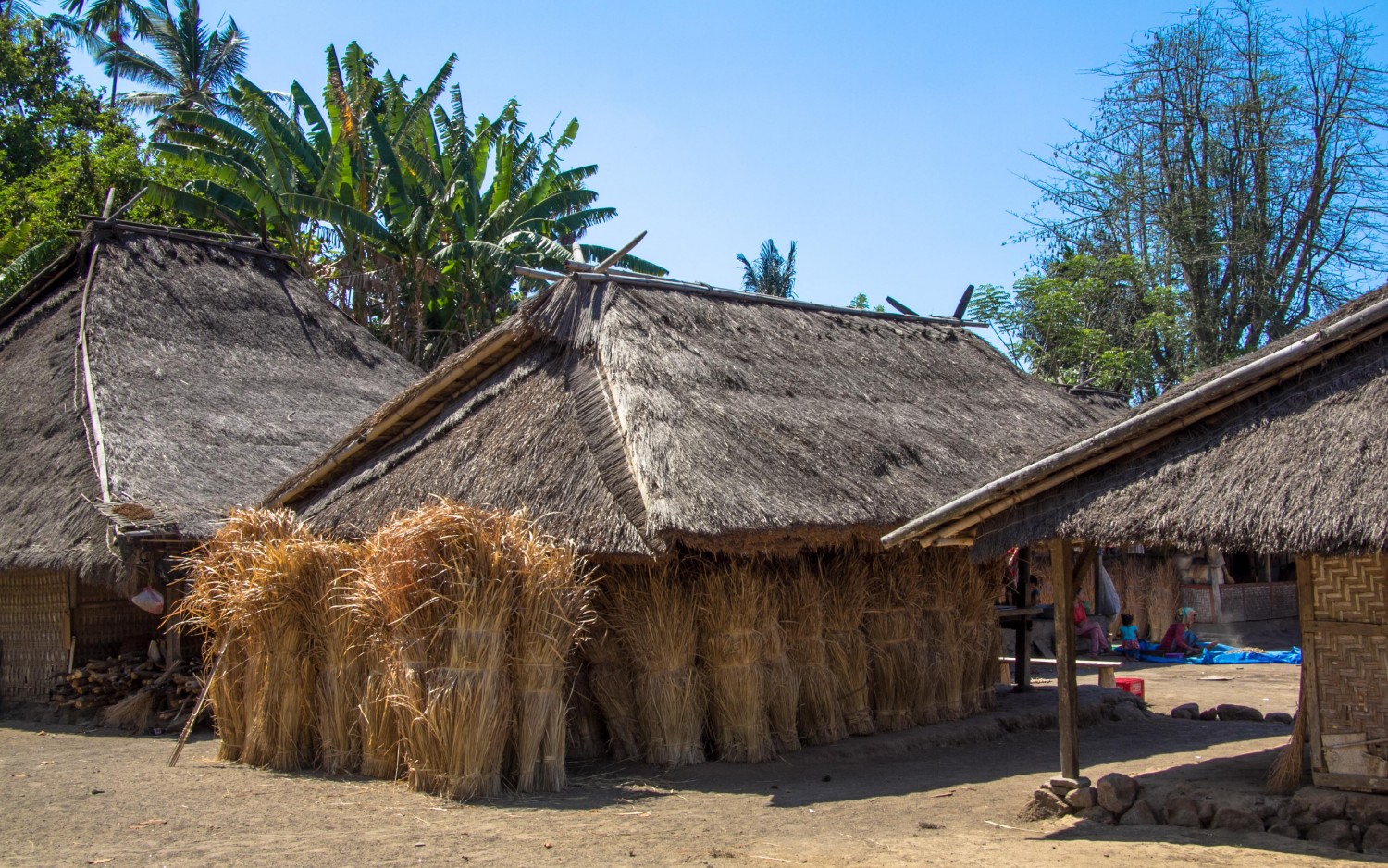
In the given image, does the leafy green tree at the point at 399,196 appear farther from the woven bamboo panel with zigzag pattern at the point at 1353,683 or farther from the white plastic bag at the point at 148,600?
the woven bamboo panel with zigzag pattern at the point at 1353,683

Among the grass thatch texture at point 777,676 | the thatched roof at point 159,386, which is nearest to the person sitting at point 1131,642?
the grass thatch texture at point 777,676

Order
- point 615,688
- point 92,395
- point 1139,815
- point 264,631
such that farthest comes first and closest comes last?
1. point 92,395
2. point 615,688
3. point 264,631
4. point 1139,815

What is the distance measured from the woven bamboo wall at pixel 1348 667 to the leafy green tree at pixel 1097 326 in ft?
45.2

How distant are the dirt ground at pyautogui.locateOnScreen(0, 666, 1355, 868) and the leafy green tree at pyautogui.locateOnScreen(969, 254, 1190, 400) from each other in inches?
480

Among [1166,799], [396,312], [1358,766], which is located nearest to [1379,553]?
[1358,766]

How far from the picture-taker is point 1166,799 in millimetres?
6168

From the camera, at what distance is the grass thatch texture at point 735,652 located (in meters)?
8.02

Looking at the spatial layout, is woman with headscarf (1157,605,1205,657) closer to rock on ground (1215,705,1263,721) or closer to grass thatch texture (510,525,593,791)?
rock on ground (1215,705,1263,721)

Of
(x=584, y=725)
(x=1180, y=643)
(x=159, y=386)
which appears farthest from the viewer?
A: (x=1180, y=643)

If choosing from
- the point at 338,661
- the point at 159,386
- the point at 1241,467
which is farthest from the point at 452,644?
the point at 159,386

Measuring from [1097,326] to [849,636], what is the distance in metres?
15.0

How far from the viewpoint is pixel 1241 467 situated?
585 cm

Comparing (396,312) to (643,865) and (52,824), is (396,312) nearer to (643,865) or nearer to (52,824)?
(52,824)

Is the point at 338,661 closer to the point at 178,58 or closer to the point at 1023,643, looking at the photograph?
the point at 1023,643
